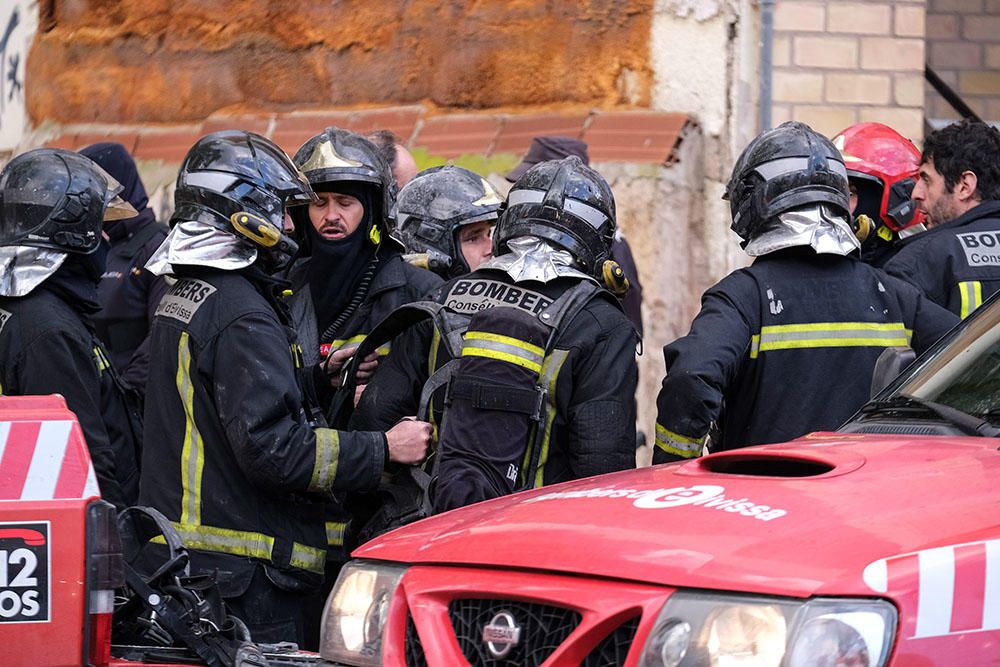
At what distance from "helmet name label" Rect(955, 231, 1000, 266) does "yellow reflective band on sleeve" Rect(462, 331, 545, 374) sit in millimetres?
2142

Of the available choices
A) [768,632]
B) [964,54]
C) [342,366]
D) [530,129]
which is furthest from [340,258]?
[964,54]

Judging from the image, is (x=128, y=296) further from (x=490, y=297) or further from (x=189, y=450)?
(x=490, y=297)

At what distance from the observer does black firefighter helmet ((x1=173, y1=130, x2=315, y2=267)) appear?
435cm

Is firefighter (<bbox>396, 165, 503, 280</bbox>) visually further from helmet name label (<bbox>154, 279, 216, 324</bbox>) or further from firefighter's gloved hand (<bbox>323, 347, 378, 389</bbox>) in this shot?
helmet name label (<bbox>154, 279, 216, 324</bbox>)

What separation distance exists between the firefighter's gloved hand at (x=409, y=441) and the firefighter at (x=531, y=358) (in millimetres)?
101

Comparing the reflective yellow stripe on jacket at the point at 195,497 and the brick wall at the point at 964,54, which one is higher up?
the brick wall at the point at 964,54

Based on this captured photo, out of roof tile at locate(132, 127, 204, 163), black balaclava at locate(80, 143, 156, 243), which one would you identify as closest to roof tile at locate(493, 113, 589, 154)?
black balaclava at locate(80, 143, 156, 243)

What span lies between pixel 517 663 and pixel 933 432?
3.46 ft

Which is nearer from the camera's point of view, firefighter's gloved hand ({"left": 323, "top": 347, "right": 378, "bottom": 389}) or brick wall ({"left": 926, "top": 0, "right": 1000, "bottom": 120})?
firefighter's gloved hand ({"left": 323, "top": 347, "right": 378, "bottom": 389})

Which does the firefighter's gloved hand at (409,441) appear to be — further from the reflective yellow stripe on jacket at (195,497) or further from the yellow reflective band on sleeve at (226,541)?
the yellow reflective band on sleeve at (226,541)

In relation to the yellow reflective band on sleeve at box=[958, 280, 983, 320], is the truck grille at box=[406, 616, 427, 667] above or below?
below

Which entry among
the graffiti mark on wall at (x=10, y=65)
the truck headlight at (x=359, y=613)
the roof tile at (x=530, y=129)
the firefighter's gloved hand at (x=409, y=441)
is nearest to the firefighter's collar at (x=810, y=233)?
the firefighter's gloved hand at (x=409, y=441)

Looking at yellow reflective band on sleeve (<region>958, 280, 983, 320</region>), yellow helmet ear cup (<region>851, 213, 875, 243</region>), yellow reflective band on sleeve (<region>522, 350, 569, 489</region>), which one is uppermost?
yellow helmet ear cup (<region>851, 213, 875, 243</region>)

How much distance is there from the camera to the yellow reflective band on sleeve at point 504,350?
397 centimetres
